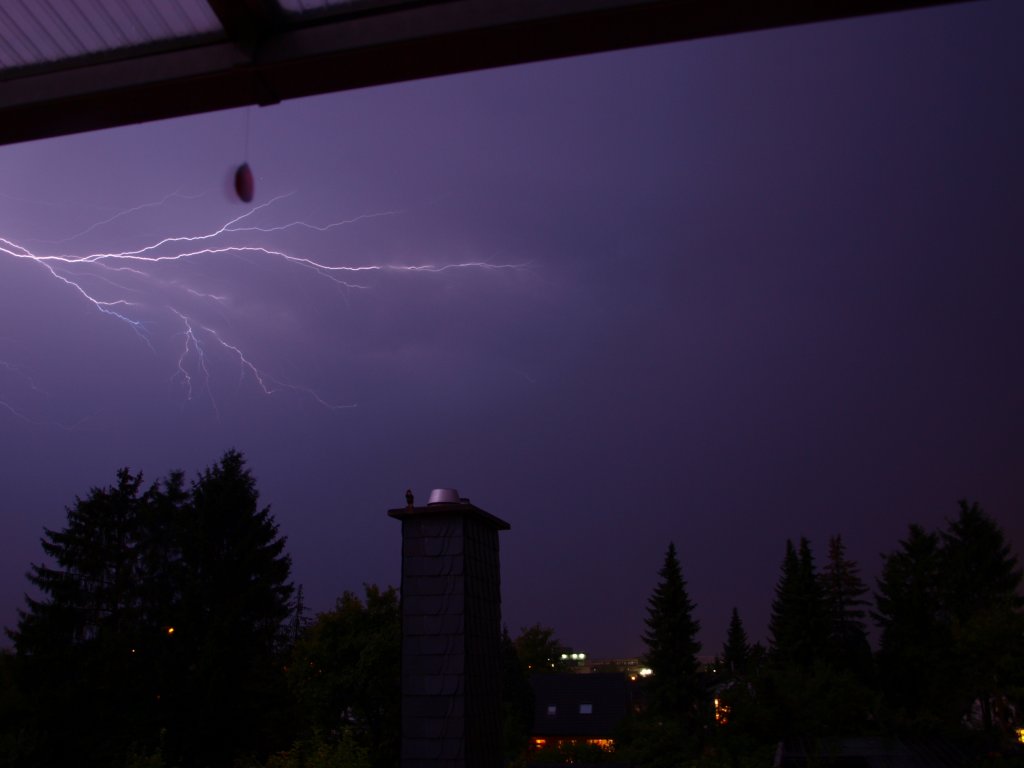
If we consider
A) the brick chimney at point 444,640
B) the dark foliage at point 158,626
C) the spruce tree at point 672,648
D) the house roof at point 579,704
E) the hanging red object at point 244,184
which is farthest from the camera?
the house roof at point 579,704

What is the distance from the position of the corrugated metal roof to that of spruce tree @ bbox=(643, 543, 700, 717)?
25.7m

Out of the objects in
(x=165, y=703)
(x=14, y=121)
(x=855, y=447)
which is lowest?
(x=165, y=703)

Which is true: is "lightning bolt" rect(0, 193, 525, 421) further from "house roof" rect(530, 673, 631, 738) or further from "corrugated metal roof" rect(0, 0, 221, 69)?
"corrugated metal roof" rect(0, 0, 221, 69)

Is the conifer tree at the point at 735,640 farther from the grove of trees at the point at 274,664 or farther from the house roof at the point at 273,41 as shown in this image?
the house roof at the point at 273,41

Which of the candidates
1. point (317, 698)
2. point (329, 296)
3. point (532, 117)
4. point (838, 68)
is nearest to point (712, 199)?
point (532, 117)

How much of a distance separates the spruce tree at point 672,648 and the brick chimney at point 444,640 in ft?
67.6

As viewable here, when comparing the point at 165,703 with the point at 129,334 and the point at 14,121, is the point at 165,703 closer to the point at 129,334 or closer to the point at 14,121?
the point at 14,121

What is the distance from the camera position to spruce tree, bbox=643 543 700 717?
25609mm

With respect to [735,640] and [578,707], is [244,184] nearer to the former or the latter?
[578,707]

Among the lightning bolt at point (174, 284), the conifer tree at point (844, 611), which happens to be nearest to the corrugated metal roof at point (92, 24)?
→ the lightning bolt at point (174, 284)

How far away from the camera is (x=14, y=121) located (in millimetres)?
2432

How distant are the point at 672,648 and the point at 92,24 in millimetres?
26438

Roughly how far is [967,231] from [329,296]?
1010 inches

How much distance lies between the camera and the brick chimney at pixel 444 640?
611 cm
